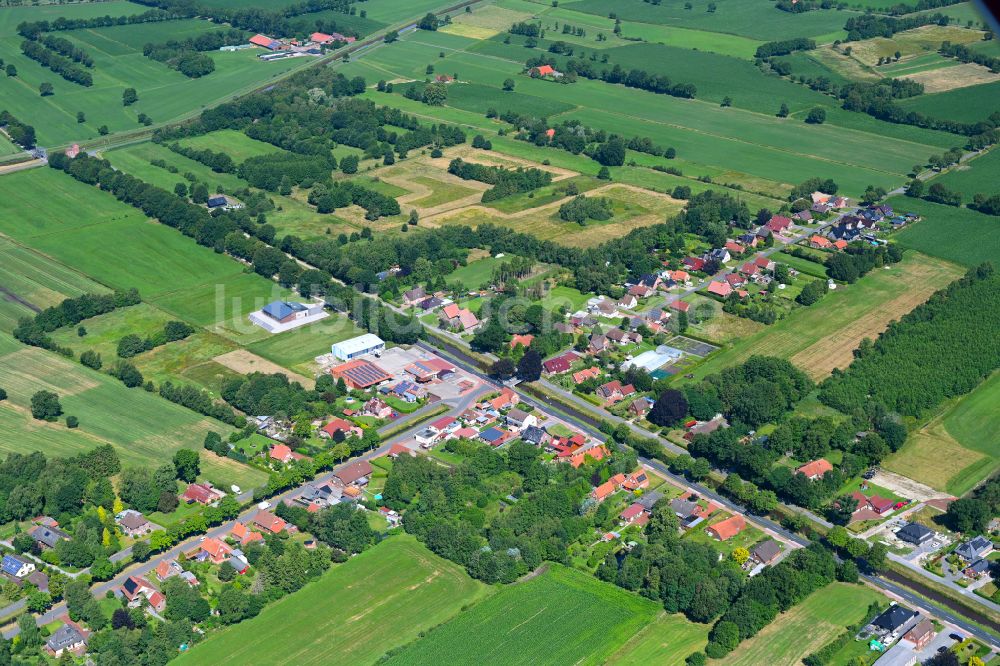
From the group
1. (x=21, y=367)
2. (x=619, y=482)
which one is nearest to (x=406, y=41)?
(x=21, y=367)

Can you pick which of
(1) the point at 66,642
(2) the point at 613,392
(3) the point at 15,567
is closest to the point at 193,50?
(2) the point at 613,392

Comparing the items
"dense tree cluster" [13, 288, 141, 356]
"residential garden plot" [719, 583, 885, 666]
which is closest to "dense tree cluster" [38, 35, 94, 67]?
"dense tree cluster" [13, 288, 141, 356]

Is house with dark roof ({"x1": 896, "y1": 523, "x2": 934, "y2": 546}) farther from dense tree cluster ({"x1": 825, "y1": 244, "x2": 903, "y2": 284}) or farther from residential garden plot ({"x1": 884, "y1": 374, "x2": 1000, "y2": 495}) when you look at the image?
dense tree cluster ({"x1": 825, "y1": 244, "x2": 903, "y2": 284})

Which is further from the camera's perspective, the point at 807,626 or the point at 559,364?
the point at 559,364

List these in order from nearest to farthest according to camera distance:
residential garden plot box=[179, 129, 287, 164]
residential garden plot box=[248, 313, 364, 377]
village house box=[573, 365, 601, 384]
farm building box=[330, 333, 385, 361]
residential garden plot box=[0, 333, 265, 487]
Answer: residential garden plot box=[0, 333, 265, 487] → village house box=[573, 365, 601, 384] → residential garden plot box=[248, 313, 364, 377] → farm building box=[330, 333, 385, 361] → residential garden plot box=[179, 129, 287, 164]

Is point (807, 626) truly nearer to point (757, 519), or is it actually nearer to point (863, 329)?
point (757, 519)

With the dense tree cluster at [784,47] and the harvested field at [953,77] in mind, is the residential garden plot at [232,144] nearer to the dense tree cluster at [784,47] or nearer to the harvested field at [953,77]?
the dense tree cluster at [784,47]

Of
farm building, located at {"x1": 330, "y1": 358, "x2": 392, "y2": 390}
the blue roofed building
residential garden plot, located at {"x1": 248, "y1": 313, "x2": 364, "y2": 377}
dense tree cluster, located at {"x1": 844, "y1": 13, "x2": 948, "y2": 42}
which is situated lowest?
the blue roofed building
